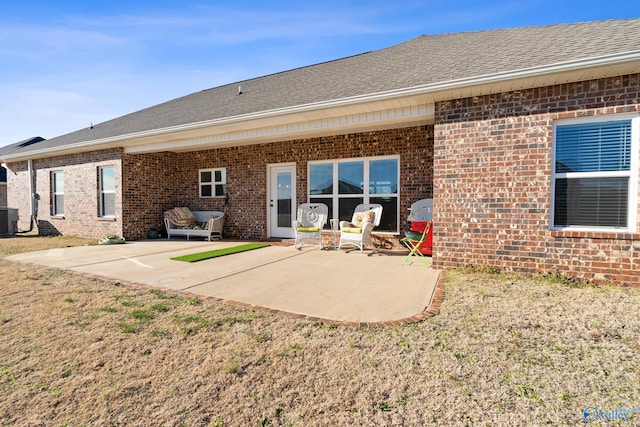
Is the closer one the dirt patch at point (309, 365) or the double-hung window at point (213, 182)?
the dirt patch at point (309, 365)

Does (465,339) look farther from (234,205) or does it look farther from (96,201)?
(96,201)

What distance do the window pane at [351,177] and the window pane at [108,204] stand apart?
715 cm

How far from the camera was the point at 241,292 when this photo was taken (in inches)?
156

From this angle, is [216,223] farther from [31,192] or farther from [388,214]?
[31,192]

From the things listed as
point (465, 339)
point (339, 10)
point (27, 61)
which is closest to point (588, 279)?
point (465, 339)

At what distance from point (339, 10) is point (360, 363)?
8.13m

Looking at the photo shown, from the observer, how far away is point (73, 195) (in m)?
10.3

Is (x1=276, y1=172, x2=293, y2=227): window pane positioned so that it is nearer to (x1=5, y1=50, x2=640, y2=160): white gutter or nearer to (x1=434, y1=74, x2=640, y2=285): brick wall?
(x1=5, y1=50, x2=640, y2=160): white gutter

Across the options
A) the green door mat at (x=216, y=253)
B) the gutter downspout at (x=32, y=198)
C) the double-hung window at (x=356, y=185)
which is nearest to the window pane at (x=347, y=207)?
the double-hung window at (x=356, y=185)

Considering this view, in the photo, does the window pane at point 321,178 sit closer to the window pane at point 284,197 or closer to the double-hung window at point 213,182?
the window pane at point 284,197

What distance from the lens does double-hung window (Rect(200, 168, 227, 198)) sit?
9977mm

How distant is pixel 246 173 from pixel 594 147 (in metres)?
8.03

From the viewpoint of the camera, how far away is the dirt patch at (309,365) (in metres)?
1.72

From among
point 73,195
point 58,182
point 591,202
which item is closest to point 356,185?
Result: point 591,202
